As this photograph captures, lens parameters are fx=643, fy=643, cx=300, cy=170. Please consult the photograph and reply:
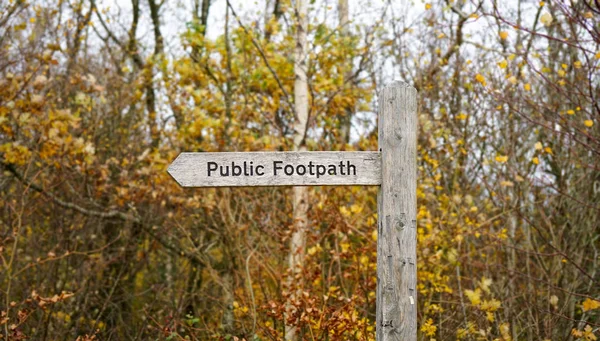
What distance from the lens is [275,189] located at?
20.9ft

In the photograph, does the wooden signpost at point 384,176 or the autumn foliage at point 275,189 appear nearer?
the wooden signpost at point 384,176

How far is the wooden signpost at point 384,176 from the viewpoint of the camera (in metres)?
2.69

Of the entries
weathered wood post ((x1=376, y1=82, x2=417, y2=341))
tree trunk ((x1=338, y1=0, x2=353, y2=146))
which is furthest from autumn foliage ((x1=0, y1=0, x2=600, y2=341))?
weathered wood post ((x1=376, y1=82, x2=417, y2=341))

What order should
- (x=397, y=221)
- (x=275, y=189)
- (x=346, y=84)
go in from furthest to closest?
(x=346, y=84), (x=275, y=189), (x=397, y=221)

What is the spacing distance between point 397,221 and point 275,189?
370 centimetres

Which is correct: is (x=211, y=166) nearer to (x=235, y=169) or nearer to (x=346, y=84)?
(x=235, y=169)

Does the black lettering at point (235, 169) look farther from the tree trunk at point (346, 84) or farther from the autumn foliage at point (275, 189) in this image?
the tree trunk at point (346, 84)

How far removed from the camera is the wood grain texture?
2723 millimetres

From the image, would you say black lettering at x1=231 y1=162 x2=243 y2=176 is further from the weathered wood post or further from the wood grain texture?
the weathered wood post

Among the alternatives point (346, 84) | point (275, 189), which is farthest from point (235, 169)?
point (346, 84)

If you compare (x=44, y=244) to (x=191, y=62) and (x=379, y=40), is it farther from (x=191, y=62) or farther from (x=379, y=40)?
(x=379, y=40)

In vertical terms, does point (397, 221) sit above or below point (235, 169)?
below

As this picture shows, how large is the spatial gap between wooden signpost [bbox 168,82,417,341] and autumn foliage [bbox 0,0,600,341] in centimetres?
160

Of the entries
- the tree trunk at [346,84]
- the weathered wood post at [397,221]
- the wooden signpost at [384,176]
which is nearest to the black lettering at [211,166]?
the wooden signpost at [384,176]
